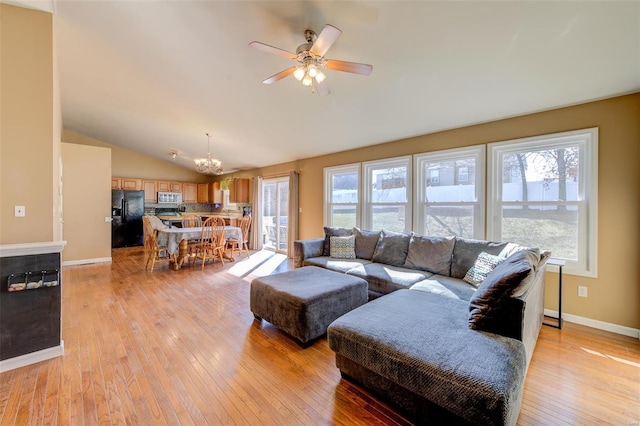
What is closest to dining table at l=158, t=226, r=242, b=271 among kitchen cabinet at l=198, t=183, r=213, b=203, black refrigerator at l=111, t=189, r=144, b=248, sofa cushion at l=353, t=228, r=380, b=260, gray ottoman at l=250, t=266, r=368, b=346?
gray ottoman at l=250, t=266, r=368, b=346

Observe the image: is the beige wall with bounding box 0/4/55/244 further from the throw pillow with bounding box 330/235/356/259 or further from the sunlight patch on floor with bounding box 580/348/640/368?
the sunlight patch on floor with bounding box 580/348/640/368

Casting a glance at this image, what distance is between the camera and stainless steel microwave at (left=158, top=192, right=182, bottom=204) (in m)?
8.39

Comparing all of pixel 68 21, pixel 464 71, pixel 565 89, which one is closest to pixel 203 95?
pixel 68 21

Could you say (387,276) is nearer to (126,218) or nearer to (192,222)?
(192,222)

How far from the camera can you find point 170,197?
8586 millimetres

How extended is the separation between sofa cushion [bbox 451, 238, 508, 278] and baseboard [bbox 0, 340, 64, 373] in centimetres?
398

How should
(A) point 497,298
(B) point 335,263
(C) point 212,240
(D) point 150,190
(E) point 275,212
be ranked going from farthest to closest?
(D) point 150,190 < (E) point 275,212 < (C) point 212,240 < (B) point 335,263 < (A) point 497,298

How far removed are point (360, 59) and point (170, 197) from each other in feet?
27.0

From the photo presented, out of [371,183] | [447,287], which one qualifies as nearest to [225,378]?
[447,287]

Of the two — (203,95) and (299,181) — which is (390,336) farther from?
(299,181)

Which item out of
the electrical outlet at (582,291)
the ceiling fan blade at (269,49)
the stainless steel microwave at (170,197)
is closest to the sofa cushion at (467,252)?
the electrical outlet at (582,291)

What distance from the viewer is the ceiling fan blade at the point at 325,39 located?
1695 millimetres

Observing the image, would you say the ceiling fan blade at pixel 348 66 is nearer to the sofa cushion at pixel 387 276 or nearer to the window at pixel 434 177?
the sofa cushion at pixel 387 276

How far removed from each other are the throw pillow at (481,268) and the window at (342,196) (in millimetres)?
2396
